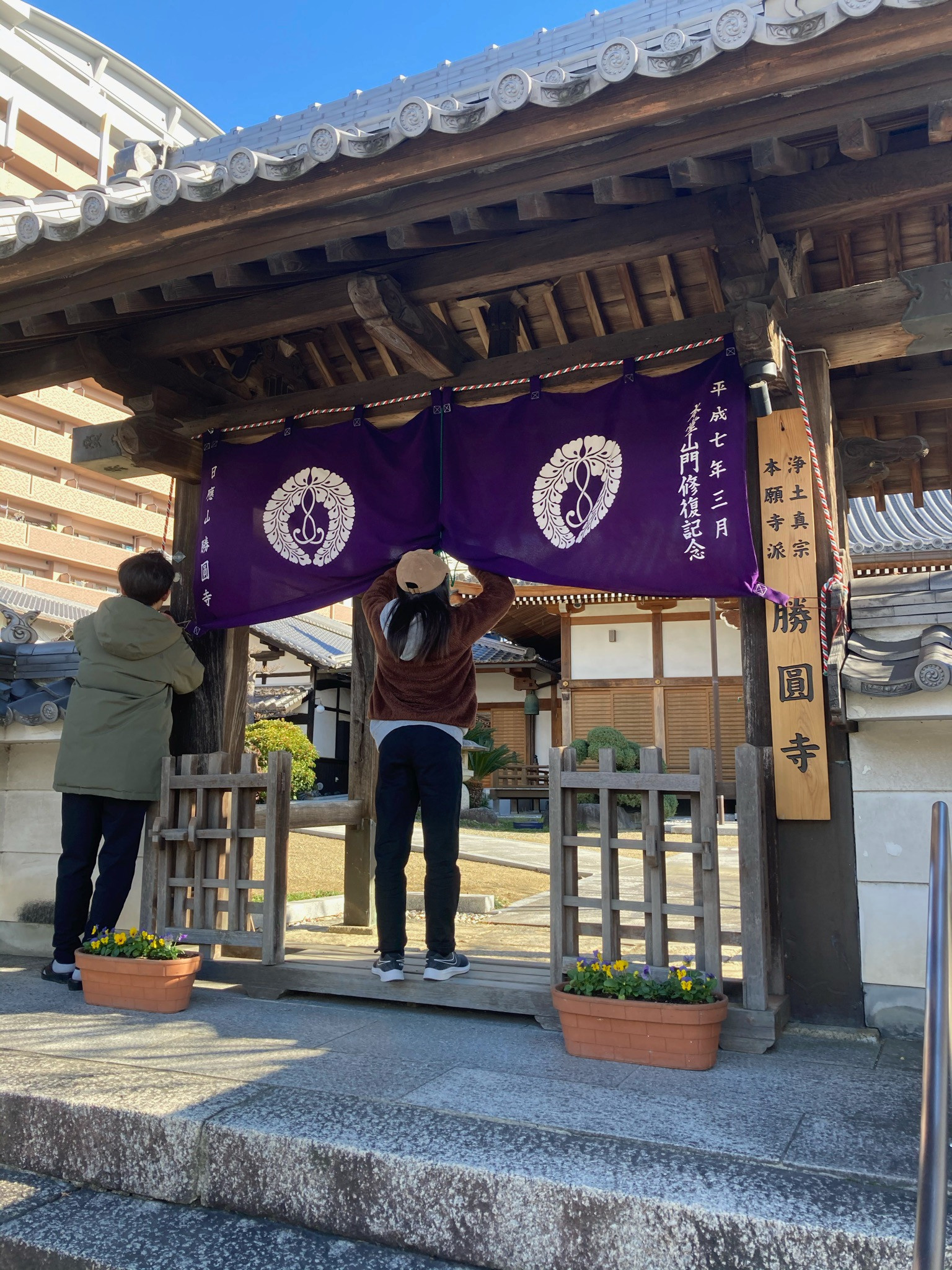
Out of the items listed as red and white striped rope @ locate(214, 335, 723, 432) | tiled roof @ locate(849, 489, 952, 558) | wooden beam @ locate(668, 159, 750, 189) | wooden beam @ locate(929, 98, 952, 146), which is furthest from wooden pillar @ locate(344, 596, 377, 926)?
tiled roof @ locate(849, 489, 952, 558)

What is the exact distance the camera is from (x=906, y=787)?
13.4ft

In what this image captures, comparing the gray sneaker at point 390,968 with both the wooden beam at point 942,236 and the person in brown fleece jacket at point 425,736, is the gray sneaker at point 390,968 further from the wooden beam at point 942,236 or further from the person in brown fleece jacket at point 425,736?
the wooden beam at point 942,236

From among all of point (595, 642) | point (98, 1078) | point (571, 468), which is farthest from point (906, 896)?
point (595, 642)

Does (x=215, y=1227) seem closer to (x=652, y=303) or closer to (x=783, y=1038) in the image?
(x=783, y=1038)

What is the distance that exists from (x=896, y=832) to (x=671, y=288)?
3.02 metres

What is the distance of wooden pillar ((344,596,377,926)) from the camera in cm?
720

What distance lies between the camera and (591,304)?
5.23m

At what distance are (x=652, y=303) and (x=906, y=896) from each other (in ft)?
11.2

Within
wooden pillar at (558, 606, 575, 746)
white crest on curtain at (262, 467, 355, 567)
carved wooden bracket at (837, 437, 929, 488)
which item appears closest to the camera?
white crest on curtain at (262, 467, 355, 567)

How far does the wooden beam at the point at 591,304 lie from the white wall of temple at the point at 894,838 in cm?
244

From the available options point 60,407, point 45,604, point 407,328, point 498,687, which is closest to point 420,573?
point 407,328

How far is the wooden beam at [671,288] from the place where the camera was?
495cm

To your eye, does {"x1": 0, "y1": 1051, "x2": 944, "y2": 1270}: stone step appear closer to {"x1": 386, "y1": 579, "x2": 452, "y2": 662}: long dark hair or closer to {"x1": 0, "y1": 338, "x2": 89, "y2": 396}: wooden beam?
{"x1": 386, "y1": 579, "x2": 452, "y2": 662}: long dark hair

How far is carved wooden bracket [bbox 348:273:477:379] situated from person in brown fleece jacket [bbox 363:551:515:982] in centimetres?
116
